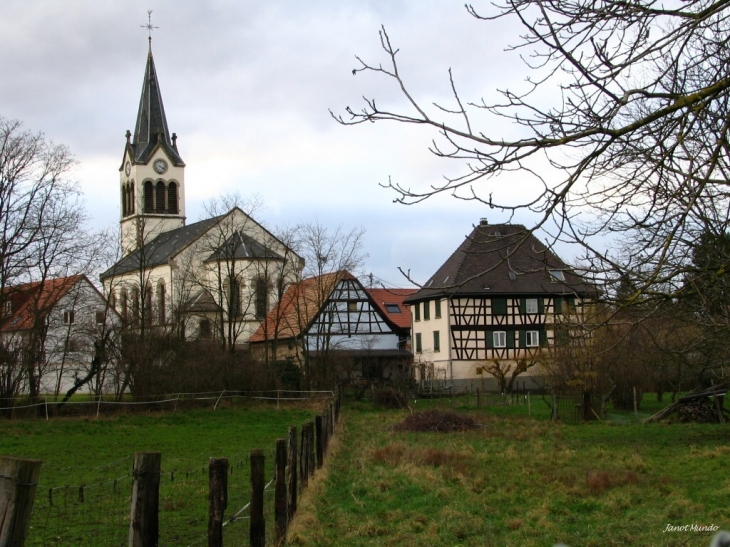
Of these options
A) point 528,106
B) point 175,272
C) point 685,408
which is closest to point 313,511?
point 528,106

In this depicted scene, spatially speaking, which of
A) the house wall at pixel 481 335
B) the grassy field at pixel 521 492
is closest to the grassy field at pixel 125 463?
the grassy field at pixel 521 492

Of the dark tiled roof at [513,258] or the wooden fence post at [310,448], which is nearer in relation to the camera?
the dark tiled roof at [513,258]

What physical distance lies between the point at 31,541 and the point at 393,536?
4.30 m

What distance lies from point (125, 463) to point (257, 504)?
1251 cm

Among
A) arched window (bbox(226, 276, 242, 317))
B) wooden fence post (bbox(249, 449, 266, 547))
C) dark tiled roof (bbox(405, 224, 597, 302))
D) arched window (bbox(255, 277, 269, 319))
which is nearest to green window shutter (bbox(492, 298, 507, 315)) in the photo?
arched window (bbox(255, 277, 269, 319))

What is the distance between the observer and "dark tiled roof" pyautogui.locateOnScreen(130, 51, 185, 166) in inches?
3110

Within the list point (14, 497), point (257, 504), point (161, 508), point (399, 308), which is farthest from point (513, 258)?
point (399, 308)

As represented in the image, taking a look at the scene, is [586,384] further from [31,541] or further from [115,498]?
[31,541]

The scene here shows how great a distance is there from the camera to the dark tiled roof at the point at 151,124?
3110 inches

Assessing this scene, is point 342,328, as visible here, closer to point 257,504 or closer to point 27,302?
point 27,302

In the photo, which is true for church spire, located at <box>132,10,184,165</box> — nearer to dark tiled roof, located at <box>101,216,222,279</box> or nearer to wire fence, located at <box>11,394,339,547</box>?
dark tiled roof, located at <box>101,216,222,279</box>

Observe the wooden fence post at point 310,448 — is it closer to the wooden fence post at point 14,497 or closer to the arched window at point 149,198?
the wooden fence post at point 14,497

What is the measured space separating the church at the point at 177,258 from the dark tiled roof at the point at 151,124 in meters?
0.08

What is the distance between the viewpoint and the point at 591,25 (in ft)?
19.0
